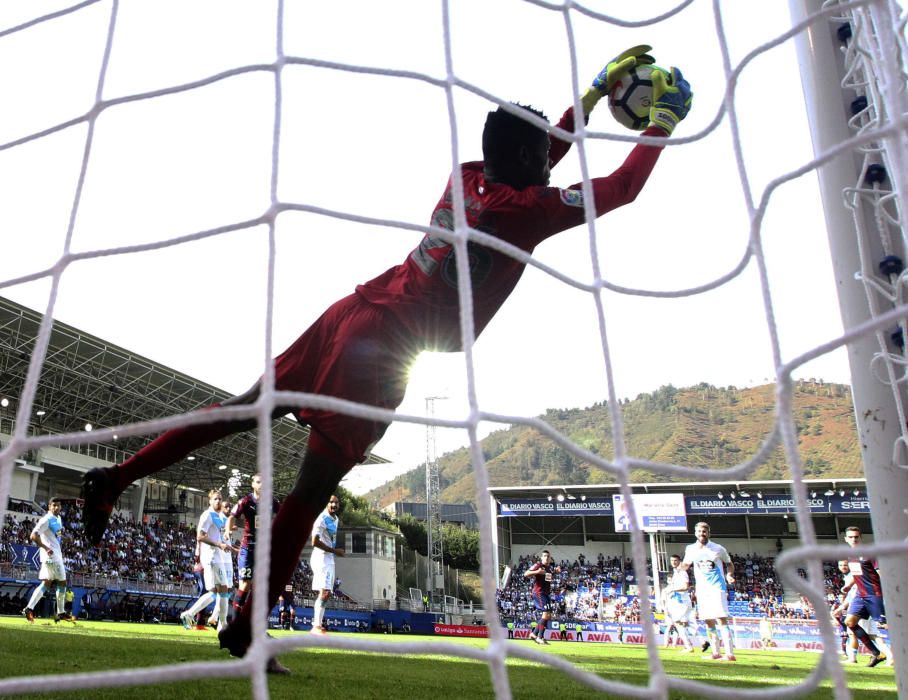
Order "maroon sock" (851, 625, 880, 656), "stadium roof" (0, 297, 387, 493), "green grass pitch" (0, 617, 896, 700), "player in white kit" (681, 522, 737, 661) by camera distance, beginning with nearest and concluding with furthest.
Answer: "green grass pitch" (0, 617, 896, 700)
"maroon sock" (851, 625, 880, 656)
"player in white kit" (681, 522, 737, 661)
"stadium roof" (0, 297, 387, 493)

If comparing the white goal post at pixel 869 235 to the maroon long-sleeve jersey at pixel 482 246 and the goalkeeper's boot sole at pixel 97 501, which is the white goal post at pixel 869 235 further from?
the goalkeeper's boot sole at pixel 97 501

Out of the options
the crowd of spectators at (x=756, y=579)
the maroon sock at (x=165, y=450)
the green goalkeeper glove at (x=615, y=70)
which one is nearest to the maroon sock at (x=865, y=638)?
the green goalkeeper glove at (x=615, y=70)

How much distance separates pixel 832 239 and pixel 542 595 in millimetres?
10271

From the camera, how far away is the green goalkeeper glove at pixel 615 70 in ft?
9.69

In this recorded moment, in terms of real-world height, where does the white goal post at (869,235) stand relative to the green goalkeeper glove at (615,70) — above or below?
below

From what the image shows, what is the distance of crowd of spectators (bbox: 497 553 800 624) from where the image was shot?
A: 26.1 meters

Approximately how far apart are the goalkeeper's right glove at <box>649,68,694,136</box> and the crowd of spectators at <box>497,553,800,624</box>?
24.1 meters

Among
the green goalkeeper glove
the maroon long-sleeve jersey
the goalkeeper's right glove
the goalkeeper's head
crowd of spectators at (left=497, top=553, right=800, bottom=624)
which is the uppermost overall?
the green goalkeeper glove

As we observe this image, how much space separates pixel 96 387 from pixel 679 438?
83.2m

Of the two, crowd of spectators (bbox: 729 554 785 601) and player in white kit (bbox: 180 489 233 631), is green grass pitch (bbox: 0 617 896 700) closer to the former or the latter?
player in white kit (bbox: 180 489 233 631)

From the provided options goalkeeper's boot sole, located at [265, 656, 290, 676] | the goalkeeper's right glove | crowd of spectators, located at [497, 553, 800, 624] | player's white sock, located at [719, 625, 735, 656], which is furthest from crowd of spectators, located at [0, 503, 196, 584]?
the goalkeeper's right glove

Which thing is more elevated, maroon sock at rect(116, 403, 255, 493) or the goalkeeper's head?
the goalkeeper's head

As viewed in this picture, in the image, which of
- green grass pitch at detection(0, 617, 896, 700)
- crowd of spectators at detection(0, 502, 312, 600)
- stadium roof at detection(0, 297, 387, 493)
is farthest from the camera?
stadium roof at detection(0, 297, 387, 493)

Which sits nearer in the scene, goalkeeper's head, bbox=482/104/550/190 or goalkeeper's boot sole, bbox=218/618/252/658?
goalkeeper's head, bbox=482/104/550/190
